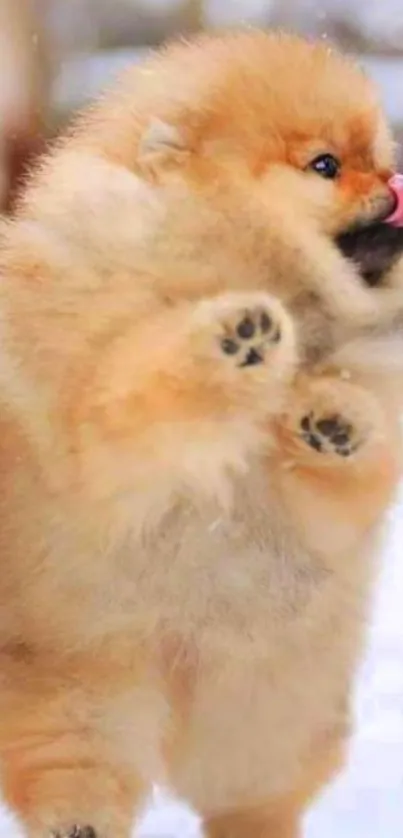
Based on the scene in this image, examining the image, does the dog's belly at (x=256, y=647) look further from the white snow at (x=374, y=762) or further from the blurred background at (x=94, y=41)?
the blurred background at (x=94, y=41)

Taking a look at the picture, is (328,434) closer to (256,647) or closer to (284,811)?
(256,647)

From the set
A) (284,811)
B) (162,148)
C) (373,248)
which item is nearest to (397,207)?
(373,248)

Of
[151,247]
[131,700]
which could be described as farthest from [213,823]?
[151,247]

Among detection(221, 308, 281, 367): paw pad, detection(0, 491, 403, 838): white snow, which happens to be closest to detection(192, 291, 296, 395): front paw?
detection(221, 308, 281, 367): paw pad

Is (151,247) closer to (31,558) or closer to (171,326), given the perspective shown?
(171,326)

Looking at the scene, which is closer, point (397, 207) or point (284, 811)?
point (397, 207)

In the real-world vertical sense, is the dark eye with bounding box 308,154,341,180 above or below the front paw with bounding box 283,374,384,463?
above

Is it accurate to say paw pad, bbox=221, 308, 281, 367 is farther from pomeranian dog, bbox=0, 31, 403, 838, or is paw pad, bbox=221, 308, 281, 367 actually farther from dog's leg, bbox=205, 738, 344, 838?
dog's leg, bbox=205, 738, 344, 838
